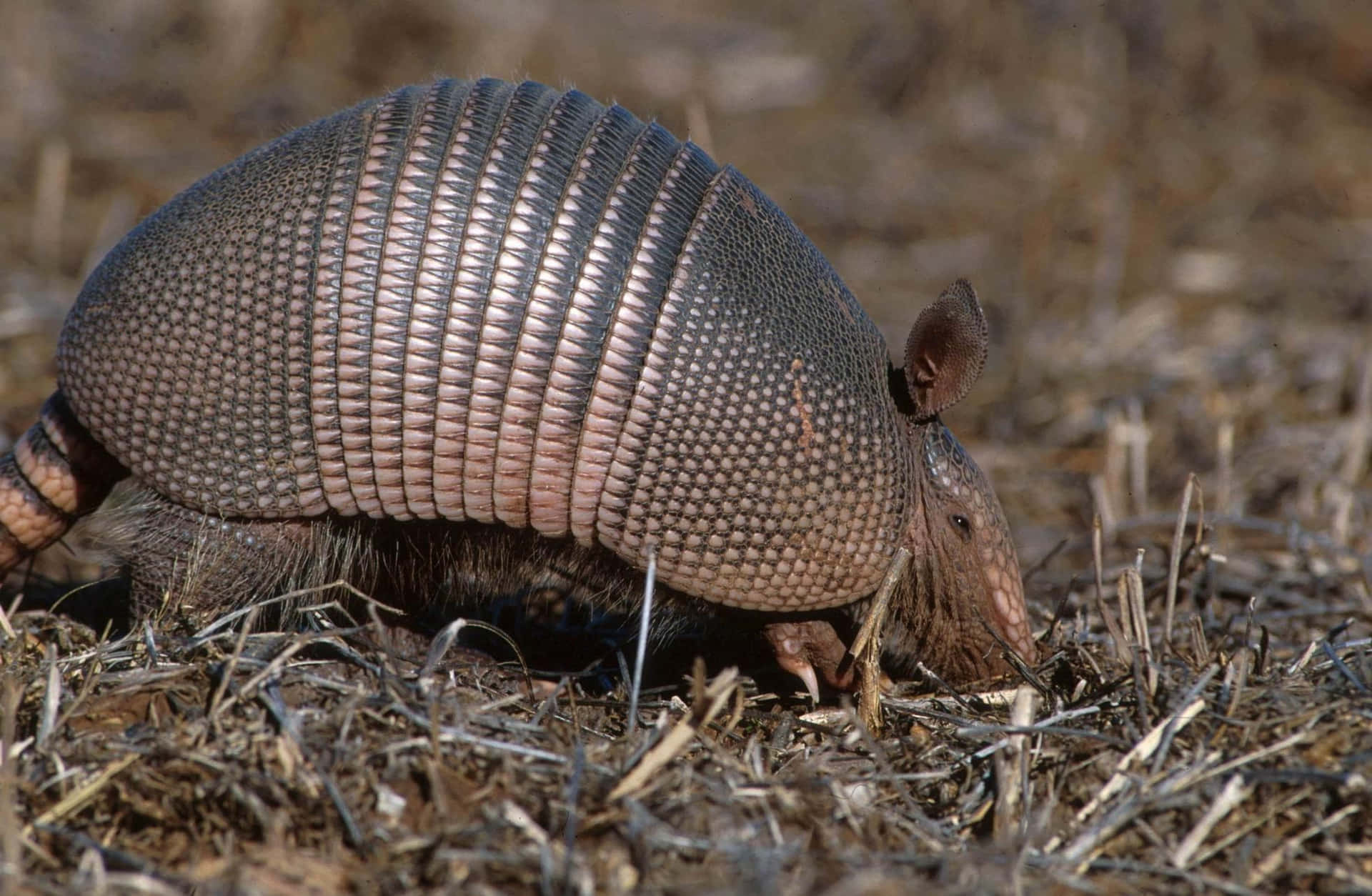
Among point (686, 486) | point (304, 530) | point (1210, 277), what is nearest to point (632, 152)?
point (686, 486)

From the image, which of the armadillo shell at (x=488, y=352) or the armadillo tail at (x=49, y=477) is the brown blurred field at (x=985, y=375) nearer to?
the armadillo tail at (x=49, y=477)

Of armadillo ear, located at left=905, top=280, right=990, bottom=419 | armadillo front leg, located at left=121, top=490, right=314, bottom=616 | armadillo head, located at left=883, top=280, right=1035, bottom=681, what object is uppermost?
armadillo ear, located at left=905, top=280, right=990, bottom=419

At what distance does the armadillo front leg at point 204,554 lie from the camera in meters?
4.16

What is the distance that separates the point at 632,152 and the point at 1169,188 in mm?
Answer: 7348

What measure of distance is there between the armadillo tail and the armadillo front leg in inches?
10.8

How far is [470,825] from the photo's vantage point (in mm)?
3074

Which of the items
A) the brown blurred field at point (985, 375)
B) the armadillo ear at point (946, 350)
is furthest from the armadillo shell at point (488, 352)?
Answer: the brown blurred field at point (985, 375)

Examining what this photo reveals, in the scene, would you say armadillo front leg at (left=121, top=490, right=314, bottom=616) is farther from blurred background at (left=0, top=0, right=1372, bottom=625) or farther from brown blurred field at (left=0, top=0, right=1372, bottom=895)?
blurred background at (left=0, top=0, right=1372, bottom=625)

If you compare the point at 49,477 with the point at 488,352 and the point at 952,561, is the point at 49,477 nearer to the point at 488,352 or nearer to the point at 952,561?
the point at 488,352

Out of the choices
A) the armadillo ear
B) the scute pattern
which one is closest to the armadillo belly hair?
the scute pattern

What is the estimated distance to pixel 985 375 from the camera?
8148 mm

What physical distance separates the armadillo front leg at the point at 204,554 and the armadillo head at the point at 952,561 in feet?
6.74

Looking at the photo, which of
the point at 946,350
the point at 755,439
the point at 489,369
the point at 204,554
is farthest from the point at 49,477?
the point at 946,350

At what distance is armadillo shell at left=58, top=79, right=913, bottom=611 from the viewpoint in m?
3.94
